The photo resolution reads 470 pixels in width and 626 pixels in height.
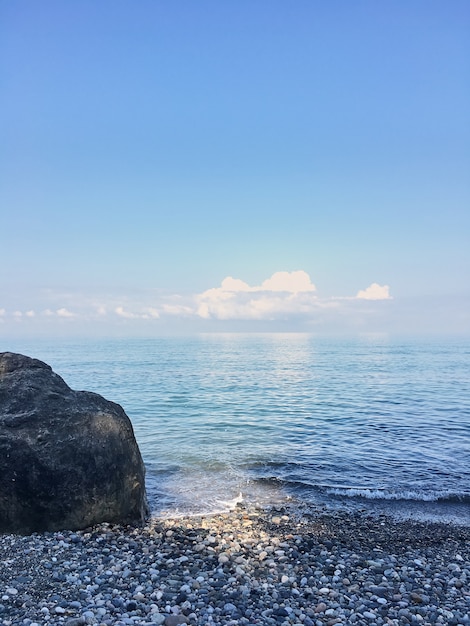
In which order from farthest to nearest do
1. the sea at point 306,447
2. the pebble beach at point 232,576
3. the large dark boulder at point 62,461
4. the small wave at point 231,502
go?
the sea at point 306,447 → the small wave at point 231,502 → the large dark boulder at point 62,461 → the pebble beach at point 232,576

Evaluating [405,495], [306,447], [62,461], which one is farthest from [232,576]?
[306,447]

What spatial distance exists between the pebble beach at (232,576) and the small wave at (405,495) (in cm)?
276

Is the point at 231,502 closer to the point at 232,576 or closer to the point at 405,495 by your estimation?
the point at 405,495

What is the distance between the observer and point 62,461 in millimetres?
8477

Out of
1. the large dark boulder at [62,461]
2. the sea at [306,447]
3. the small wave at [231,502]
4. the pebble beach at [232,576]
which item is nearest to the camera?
the pebble beach at [232,576]

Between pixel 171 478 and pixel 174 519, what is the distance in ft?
11.7

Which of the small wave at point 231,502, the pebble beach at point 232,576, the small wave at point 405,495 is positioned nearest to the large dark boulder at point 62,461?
the pebble beach at point 232,576

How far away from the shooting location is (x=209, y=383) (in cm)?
3925

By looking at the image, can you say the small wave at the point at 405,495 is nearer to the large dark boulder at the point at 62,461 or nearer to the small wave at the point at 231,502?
the small wave at the point at 231,502

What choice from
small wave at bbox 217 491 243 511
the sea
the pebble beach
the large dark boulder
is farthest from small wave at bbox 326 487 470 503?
the large dark boulder

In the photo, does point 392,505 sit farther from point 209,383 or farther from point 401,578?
point 209,383

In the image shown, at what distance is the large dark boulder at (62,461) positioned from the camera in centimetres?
819

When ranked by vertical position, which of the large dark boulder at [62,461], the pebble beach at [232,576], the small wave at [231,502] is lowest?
the small wave at [231,502]

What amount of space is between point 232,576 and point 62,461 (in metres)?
3.69
